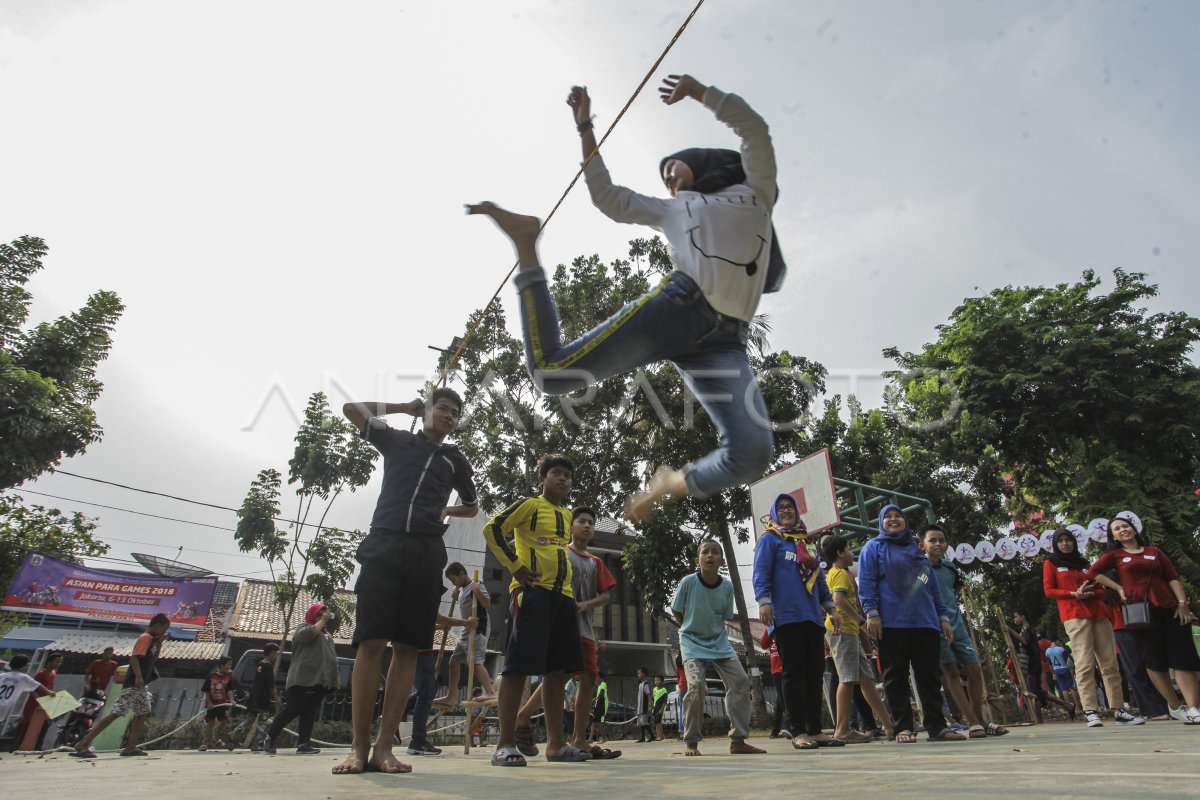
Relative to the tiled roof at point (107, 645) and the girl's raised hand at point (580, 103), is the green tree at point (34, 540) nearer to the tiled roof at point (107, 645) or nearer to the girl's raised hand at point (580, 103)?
the tiled roof at point (107, 645)

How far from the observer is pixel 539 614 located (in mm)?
4055

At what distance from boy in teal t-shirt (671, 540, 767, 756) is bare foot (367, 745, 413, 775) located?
220 centimetres

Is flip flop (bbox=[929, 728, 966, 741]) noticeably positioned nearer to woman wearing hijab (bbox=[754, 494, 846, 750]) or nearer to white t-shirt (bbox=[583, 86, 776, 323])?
woman wearing hijab (bbox=[754, 494, 846, 750])

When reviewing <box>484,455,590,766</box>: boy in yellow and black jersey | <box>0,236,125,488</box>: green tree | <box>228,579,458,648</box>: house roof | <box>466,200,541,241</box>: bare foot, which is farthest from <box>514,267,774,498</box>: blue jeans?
<box>228,579,458,648</box>: house roof

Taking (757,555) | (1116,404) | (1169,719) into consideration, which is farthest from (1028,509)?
Result: (757,555)

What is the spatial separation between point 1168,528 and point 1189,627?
49.9 feet

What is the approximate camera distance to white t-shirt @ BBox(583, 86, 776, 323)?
9.14ft

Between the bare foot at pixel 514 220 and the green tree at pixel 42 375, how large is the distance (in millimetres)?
16381

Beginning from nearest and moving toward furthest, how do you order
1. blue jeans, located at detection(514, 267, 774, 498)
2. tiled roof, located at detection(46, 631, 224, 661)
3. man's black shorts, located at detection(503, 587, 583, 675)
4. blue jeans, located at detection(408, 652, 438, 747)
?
blue jeans, located at detection(514, 267, 774, 498)
man's black shorts, located at detection(503, 587, 583, 675)
blue jeans, located at detection(408, 652, 438, 747)
tiled roof, located at detection(46, 631, 224, 661)

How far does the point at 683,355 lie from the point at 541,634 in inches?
77.3

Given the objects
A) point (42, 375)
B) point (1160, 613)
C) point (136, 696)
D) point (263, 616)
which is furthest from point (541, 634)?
point (263, 616)

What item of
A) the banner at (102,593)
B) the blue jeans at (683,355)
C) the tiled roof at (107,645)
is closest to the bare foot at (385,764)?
the blue jeans at (683,355)

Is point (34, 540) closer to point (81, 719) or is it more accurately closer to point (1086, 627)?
point (81, 719)

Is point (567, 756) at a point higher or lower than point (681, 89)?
lower
